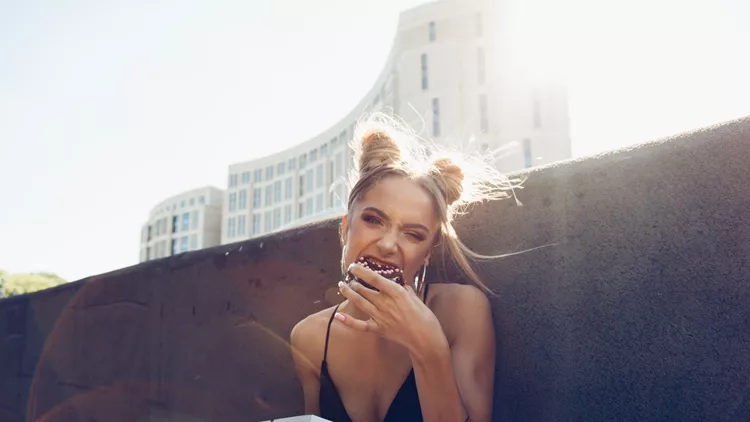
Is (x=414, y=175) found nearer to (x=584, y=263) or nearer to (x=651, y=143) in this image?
(x=584, y=263)

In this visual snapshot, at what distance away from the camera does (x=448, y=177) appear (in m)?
2.15

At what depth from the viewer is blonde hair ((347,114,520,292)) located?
2102 millimetres

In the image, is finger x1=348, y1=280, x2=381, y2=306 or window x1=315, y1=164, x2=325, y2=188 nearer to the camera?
finger x1=348, y1=280, x2=381, y2=306

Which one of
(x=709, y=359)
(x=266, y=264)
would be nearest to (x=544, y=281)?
(x=709, y=359)

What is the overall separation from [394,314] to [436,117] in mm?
44136

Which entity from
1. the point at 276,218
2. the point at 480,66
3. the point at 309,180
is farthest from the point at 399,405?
the point at 276,218

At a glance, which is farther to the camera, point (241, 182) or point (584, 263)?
point (241, 182)

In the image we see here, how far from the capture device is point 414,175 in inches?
82.6

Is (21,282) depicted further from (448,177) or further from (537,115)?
(448,177)

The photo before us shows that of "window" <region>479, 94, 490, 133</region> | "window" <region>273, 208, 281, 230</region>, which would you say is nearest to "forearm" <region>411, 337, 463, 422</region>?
"window" <region>479, 94, 490, 133</region>

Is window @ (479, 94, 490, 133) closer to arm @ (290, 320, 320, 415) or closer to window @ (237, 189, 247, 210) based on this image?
window @ (237, 189, 247, 210)

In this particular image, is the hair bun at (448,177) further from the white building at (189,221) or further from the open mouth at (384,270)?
the white building at (189,221)

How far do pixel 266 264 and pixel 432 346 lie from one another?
1533 millimetres

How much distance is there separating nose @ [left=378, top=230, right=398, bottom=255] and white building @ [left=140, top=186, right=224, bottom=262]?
256 feet
